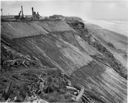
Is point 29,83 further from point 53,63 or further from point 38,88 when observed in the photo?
point 53,63

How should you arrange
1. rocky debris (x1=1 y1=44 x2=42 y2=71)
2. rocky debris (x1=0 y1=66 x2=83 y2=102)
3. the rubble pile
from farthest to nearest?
1. rocky debris (x1=1 y1=44 x2=42 y2=71)
2. the rubble pile
3. rocky debris (x1=0 y1=66 x2=83 y2=102)

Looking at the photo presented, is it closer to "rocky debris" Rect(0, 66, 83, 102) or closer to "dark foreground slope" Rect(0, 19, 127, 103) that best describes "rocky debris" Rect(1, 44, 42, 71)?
"dark foreground slope" Rect(0, 19, 127, 103)

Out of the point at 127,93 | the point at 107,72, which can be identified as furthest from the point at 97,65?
the point at 127,93

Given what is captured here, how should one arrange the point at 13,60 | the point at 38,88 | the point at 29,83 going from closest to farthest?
the point at 38,88 < the point at 29,83 < the point at 13,60

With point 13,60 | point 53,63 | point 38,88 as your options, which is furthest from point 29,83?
point 53,63

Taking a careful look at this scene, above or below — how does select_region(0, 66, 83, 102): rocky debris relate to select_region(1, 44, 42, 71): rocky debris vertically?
below

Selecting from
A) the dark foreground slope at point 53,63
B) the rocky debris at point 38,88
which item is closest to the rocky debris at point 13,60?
the dark foreground slope at point 53,63

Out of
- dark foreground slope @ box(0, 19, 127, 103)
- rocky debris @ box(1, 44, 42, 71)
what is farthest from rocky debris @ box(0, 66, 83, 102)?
rocky debris @ box(1, 44, 42, 71)

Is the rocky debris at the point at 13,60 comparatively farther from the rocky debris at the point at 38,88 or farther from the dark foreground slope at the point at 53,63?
the rocky debris at the point at 38,88

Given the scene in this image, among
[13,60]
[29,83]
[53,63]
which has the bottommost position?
[53,63]

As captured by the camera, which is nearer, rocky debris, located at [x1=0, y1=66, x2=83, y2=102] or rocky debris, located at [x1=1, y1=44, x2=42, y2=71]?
rocky debris, located at [x1=0, y1=66, x2=83, y2=102]
